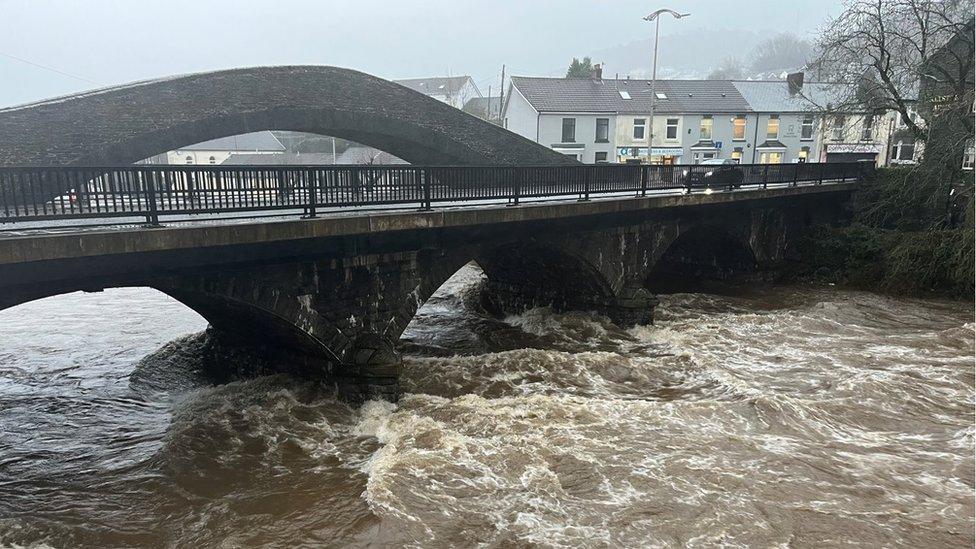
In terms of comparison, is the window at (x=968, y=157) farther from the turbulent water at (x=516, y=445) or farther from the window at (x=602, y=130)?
the window at (x=602, y=130)

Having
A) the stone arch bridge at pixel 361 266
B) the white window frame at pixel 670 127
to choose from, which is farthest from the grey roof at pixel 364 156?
the stone arch bridge at pixel 361 266

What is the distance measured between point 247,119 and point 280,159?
116 ft

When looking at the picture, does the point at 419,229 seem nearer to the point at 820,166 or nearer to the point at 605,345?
the point at 605,345

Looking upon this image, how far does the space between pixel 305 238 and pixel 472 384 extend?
474cm

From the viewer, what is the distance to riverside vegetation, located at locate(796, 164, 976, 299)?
18.3 meters

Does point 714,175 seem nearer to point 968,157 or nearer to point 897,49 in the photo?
point 897,49

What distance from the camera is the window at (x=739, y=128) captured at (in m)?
41.2

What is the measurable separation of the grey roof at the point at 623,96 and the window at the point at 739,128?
0.64 meters

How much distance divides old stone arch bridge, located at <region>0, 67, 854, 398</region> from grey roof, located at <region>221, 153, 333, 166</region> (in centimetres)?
2890

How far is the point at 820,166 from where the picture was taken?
2150 centimetres

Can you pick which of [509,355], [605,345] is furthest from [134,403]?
[605,345]

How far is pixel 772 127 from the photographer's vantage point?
4150cm

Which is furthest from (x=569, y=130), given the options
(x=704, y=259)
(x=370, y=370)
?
(x=370, y=370)

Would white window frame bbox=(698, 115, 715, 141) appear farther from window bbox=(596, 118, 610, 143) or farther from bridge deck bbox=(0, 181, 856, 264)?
bridge deck bbox=(0, 181, 856, 264)
